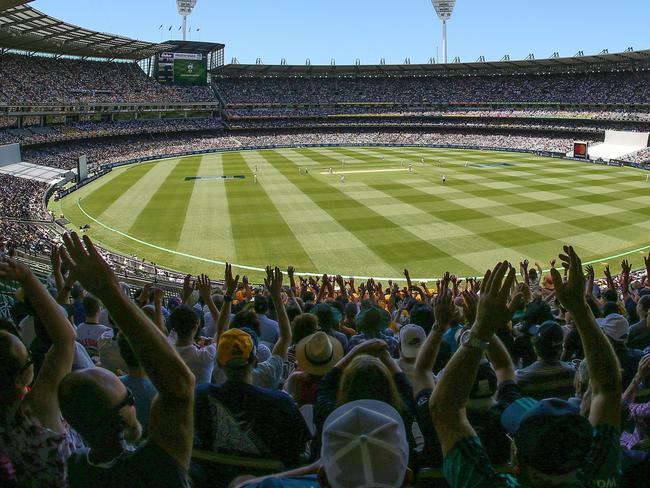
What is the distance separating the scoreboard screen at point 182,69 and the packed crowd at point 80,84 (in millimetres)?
1663

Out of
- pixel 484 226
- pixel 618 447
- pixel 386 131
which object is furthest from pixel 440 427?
pixel 386 131

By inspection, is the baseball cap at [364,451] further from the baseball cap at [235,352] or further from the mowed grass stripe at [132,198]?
the mowed grass stripe at [132,198]

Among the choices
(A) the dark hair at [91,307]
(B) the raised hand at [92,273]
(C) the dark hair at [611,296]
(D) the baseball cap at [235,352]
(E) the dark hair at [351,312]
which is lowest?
(E) the dark hair at [351,312]

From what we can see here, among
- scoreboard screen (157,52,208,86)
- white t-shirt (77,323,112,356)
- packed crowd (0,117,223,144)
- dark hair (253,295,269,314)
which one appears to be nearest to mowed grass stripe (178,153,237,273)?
dark hair (253,295,269,314)

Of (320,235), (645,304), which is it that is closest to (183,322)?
(645,304)

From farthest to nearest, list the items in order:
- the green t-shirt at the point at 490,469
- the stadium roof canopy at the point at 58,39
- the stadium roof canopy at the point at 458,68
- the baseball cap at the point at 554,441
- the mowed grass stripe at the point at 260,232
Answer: the stadium roof canopy at the point at 458,68
the stadium roof canopy at the point at 58,39
the mowed grass stripe at the point at 260,232
the green t-shirt at the point at 490,469
the baseball cap at the point at 554,441

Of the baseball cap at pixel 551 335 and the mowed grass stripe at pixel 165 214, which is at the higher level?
the baseball cap at pixel 551 335

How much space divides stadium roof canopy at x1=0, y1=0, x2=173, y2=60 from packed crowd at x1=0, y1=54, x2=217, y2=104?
1879 millimetres

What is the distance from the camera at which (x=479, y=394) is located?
347cm

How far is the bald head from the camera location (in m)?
2.54

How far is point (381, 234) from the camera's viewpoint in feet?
99.4

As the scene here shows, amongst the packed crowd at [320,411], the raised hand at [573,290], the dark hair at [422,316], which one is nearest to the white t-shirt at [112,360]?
the packed crowd at [320,411]

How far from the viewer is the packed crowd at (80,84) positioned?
67000 millimetres

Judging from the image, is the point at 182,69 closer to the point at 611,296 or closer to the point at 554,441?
the point at 611,296
